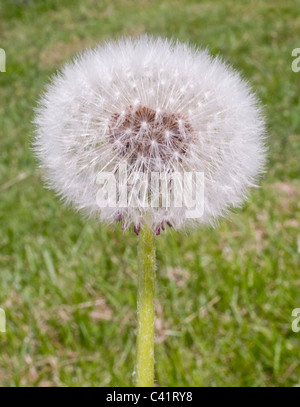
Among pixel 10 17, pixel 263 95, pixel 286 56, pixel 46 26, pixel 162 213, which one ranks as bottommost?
pixel 162 213

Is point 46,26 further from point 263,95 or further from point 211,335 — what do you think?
point 211,335

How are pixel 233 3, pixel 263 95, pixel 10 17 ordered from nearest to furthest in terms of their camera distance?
pixel 263 95 < pixel 233 3 < pixel 10 17

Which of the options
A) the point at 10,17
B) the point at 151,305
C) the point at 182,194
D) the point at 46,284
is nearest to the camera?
the point at 151,305

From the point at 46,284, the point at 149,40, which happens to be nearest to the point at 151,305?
the point at 149,40

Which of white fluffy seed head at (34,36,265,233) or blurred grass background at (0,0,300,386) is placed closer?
white fluffy seed head at (34,36,265,233)

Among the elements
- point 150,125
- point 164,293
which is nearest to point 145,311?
point 150,125
